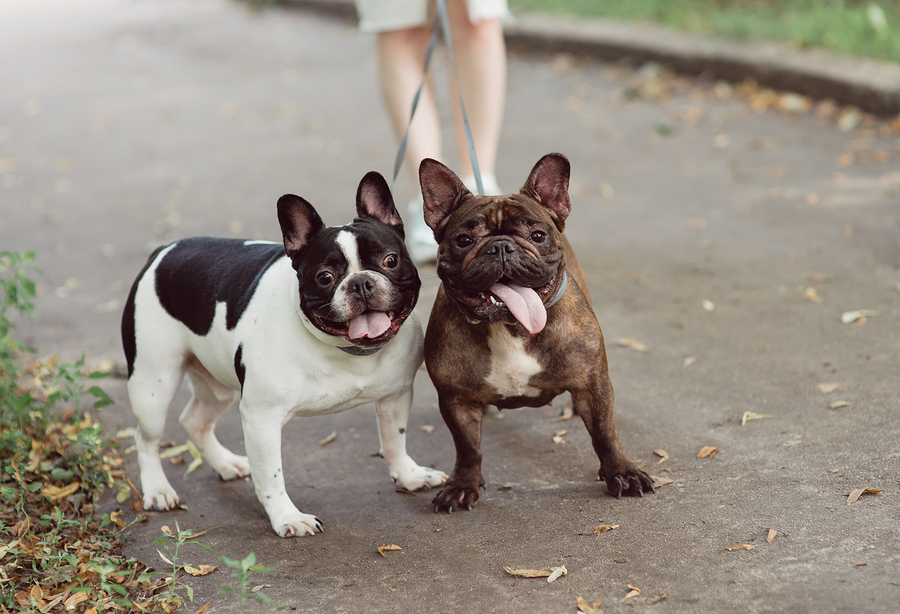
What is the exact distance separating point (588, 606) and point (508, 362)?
882 millimetres

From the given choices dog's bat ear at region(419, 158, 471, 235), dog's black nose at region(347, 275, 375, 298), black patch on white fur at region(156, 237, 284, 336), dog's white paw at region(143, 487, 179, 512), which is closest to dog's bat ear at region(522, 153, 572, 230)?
dog's bat ear at region(419, 158, 471, 235)

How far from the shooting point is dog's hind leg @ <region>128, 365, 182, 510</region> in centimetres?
363

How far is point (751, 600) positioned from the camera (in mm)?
2621

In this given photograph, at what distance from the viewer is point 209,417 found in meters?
3.92

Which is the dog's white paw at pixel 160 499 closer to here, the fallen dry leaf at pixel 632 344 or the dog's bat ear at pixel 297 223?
the dog's bat ear at pixel 297 223

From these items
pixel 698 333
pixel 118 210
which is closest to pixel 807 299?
pixel 698 333

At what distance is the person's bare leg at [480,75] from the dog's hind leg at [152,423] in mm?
2420

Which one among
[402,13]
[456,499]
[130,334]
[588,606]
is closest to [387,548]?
[456,499]

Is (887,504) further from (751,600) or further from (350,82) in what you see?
(350,82)

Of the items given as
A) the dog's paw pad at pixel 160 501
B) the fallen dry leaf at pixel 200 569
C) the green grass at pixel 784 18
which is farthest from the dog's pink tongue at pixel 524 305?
the green grass at pixel 784 18

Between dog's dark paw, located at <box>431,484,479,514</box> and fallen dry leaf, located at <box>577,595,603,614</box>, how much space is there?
30.3 inches

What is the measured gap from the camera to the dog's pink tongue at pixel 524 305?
2959 millimetres

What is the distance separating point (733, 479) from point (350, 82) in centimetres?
856

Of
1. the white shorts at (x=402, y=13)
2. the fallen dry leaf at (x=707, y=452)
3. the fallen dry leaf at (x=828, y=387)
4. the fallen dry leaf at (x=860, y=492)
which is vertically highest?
the white shorts at (x=402, y=13)
